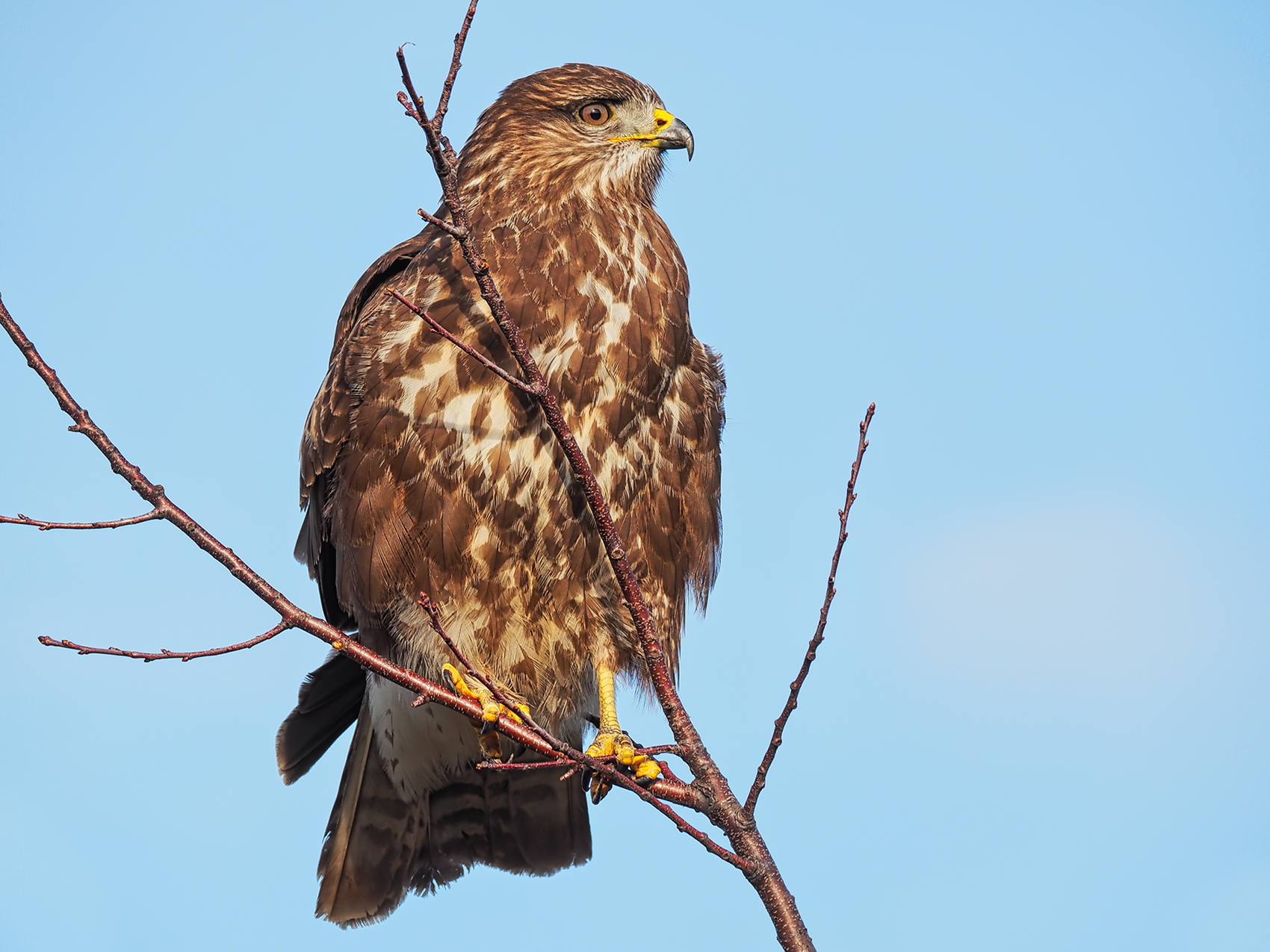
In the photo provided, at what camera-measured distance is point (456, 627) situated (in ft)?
14.4

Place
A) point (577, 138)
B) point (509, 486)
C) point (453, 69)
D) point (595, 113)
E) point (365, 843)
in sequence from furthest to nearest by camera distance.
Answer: point (365, 843) → point (595, 113) → point (577, 138) → point (509, 486) → point (453, 69)

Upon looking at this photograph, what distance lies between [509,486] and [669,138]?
5.13ft

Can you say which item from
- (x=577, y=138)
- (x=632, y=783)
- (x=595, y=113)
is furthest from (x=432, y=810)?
(x=595, y=113)

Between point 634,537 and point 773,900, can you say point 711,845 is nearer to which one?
point 773,900

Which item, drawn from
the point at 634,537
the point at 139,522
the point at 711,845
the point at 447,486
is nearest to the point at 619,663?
the point at 634,537

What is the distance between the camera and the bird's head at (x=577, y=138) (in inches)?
186

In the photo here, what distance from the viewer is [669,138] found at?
4875 millimetres

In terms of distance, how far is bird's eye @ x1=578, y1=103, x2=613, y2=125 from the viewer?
16.2ft

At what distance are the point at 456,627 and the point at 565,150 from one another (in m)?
1.81

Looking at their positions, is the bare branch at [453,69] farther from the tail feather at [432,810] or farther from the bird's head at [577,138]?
the tail feather at [432,810]

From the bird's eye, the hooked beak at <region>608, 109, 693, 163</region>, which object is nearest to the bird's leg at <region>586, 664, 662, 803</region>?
the hooked beak at <region>608, 109, 693, 163</region>

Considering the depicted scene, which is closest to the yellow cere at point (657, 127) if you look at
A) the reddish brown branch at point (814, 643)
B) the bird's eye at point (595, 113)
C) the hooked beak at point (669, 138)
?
the hooked beak at point (669, 138)

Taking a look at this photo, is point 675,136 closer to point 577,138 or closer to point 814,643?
point 577,138

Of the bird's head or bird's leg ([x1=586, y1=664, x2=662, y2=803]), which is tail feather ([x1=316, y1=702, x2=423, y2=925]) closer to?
bird's leg ([x1=586, y1=664, x2=662, y2=803])
